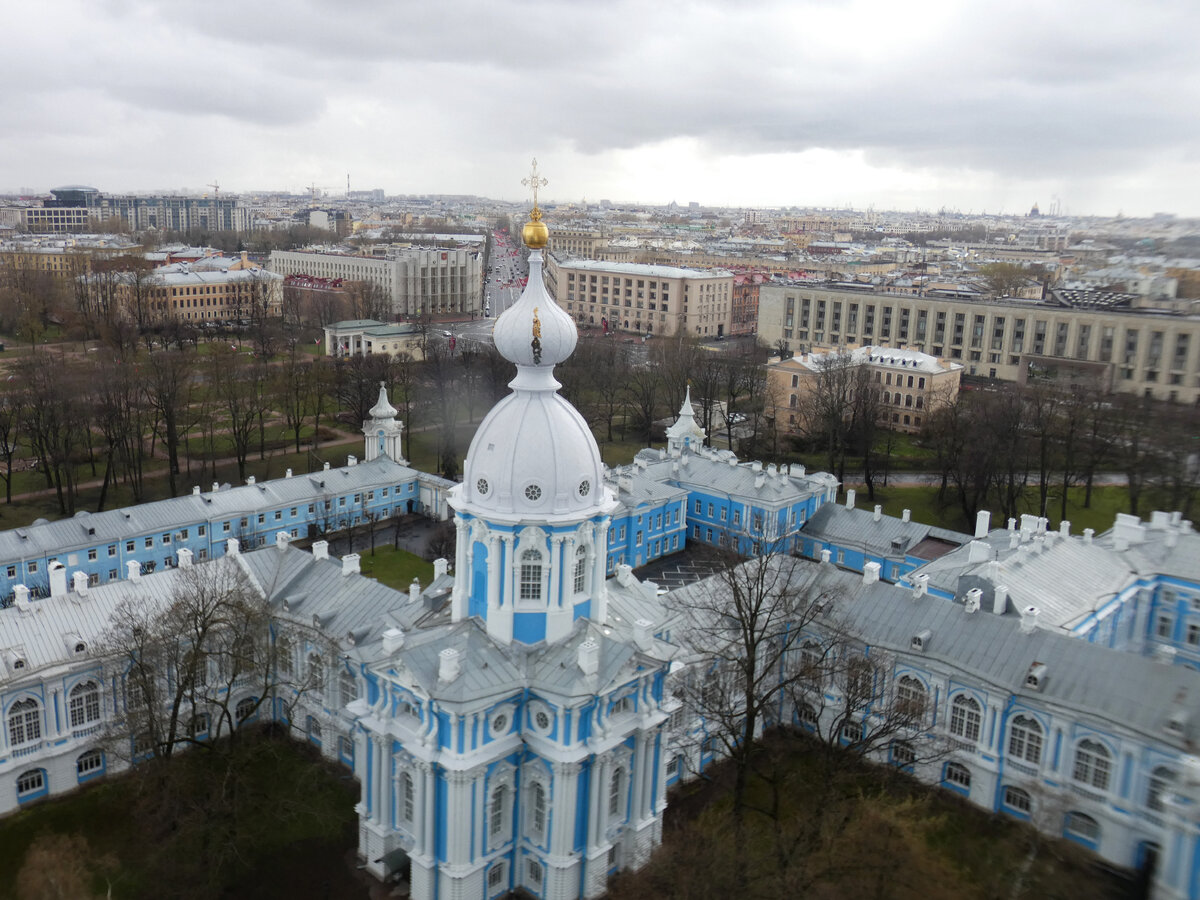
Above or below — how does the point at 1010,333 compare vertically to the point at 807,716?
above

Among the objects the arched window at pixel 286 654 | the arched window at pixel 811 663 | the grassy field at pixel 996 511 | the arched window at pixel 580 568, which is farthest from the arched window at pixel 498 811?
the grassy field at pixel 996 511

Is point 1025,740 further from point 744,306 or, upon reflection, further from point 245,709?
point 744,306

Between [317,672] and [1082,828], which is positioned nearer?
[1082,828]

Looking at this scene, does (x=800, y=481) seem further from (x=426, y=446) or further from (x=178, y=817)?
(x=178, y=817)

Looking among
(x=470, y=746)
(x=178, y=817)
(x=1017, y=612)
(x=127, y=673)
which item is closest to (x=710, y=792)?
(x=470, y=746)

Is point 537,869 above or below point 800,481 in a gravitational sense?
below

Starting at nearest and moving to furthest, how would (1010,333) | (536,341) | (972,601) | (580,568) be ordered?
(536,341) → (580,568) → (972,601) → (1010,333)

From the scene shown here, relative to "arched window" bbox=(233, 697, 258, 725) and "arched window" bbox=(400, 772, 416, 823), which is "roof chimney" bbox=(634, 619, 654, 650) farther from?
"arched window" bbox=(233, 697, 258, 725)

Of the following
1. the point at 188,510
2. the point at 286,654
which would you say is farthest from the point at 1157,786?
→ the point at 188,510
